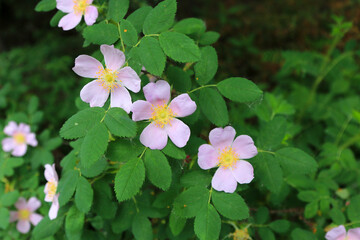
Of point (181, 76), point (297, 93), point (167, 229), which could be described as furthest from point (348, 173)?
point (181, 76)

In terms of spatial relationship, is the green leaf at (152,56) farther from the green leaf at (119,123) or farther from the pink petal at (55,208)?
the pink petal at (55,208)

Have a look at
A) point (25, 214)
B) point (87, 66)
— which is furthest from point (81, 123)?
point (25, 214)

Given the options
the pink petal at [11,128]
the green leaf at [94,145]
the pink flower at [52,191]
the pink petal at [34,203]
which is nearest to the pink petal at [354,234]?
the green leaf at [94,145]

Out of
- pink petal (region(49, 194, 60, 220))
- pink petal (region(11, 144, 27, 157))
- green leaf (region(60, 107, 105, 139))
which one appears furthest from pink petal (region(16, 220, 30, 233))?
green leaf (region(60, 107, 105, 139))

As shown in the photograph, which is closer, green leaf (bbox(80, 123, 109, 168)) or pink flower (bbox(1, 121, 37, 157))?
green leaf (bbox(80, 123, 109, 168))

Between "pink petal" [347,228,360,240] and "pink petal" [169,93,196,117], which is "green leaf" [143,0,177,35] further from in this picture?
"pink petal" [347,228,360,240]

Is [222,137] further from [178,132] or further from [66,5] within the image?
[66,5]

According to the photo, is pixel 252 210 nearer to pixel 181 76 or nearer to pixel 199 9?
pixel 181 76
